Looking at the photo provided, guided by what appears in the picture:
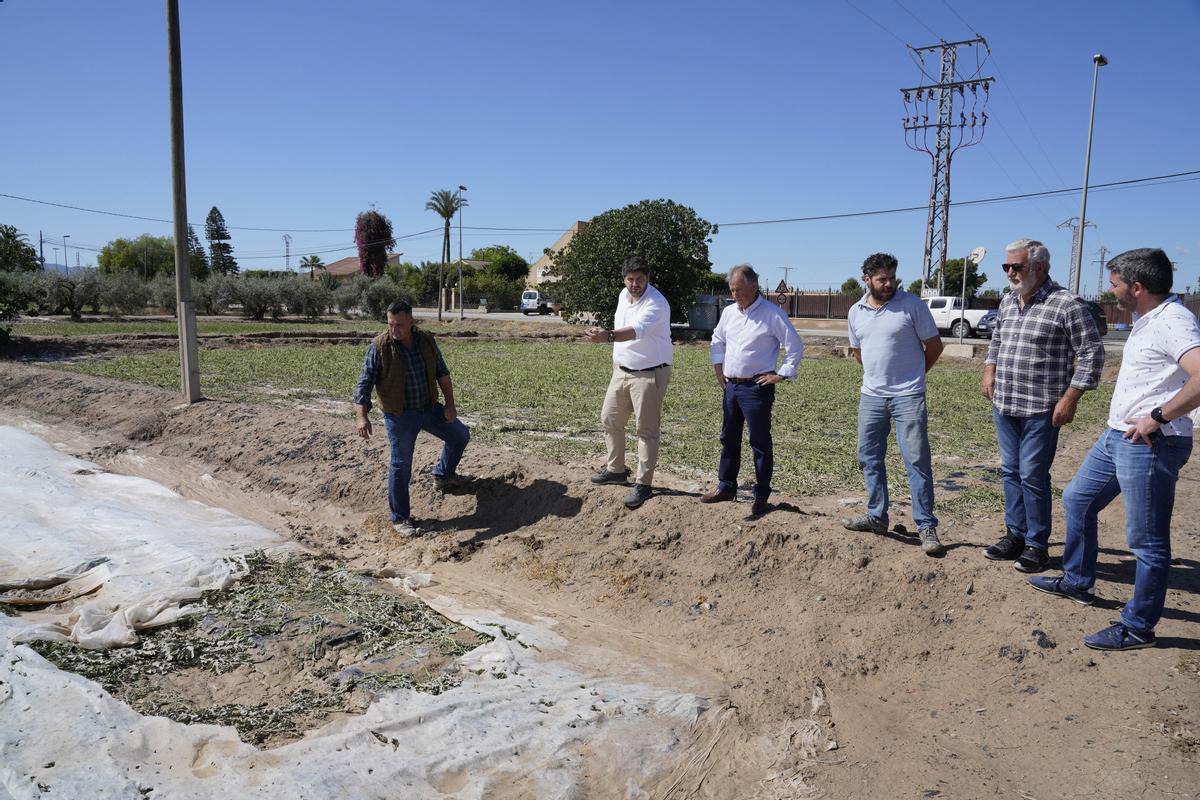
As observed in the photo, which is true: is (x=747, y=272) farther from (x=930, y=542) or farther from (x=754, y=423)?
(x=930, y=542)

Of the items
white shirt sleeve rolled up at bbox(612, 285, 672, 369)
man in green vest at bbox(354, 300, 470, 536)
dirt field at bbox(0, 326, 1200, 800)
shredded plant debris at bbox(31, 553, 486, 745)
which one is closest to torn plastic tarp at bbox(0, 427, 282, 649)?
shredded plant debris at bbox(31, 553, 486, 745)

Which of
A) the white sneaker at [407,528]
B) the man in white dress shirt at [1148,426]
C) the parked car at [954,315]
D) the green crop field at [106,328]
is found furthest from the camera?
the parked car at [954,315]

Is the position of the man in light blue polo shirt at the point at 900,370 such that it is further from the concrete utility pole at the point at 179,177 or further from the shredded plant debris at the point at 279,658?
the concrete utility pole at the point at 179,177

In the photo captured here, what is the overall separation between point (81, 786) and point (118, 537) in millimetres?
3342

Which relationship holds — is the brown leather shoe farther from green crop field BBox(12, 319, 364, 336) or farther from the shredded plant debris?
green crop field BBox(12, 319, 364, 336)

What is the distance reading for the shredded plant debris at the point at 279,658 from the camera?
3664 mm

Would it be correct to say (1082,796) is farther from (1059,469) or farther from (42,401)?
(42,401)

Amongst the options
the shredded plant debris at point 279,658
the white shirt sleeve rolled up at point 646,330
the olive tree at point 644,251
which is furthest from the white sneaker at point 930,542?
the olive tree at point 644,251

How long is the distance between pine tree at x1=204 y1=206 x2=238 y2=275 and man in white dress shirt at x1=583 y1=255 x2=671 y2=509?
3223 inches

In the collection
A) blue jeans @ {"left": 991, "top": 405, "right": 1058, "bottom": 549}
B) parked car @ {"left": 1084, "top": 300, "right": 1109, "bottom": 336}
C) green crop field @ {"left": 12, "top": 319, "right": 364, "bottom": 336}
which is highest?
parked car @ {"left": 1084, "top": 300, "right": 1109, "bottom": 336}

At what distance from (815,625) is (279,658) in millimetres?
3098

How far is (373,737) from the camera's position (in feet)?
11.0

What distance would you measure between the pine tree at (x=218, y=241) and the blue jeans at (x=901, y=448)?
3283 inches

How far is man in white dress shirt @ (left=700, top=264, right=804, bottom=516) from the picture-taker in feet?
17.3
